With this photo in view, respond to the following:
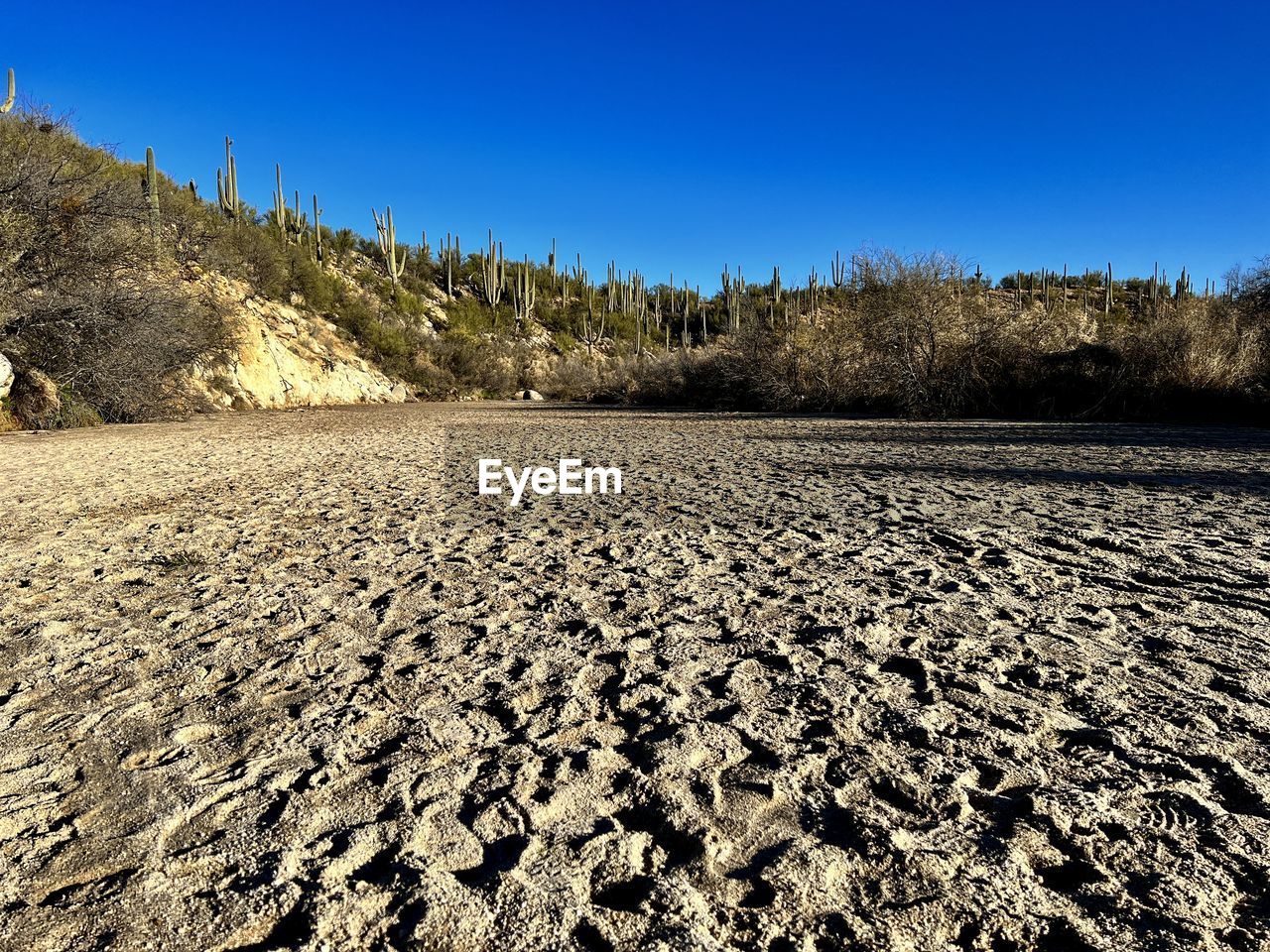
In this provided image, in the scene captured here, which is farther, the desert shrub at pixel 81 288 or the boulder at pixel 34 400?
the boulder at pixel 34 400

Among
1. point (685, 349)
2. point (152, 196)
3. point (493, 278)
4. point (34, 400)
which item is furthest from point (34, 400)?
point (493, 278)

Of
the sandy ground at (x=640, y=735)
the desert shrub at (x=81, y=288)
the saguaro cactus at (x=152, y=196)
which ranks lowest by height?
the sandy ground at (x=640, y=735)

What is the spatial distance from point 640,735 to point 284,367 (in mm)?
25592

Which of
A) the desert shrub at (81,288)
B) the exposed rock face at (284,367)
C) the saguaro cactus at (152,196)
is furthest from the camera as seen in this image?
the exposed rock face at (284,367)

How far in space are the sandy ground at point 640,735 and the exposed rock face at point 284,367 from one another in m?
18.6

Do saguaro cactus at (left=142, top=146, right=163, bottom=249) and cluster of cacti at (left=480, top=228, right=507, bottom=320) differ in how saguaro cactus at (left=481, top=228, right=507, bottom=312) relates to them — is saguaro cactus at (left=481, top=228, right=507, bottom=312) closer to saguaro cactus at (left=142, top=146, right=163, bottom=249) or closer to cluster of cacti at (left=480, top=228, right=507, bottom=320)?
cluster of cacti at (left=480, top=228, right=507, bottom=320)

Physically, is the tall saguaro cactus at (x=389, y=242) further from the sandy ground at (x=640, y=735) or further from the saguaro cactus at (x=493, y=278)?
the sandy ground at (x=640, y=735)

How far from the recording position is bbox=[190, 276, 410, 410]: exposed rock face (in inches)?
867

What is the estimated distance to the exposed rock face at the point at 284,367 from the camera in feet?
72.3

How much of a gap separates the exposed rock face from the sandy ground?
730 inches

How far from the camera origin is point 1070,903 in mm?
1562

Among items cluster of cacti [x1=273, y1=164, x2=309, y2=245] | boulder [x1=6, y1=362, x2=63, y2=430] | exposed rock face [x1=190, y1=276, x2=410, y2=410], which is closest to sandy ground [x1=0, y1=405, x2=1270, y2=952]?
boulder [x1=6, y1=362, x2=63, y2=430]

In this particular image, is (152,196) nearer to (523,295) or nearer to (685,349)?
(685,349)

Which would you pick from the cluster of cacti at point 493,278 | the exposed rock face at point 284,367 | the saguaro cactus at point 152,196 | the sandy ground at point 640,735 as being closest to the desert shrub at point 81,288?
the saguaro cactus at point 152,196
